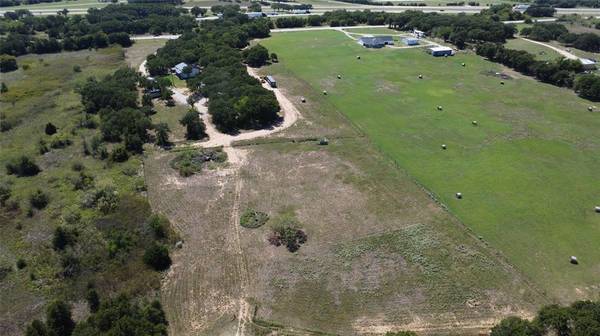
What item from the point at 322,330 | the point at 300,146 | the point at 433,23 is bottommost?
the point at 322,330

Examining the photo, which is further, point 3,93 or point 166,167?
point 3,93

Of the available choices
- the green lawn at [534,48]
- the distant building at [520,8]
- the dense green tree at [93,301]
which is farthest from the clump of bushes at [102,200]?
the distant building at [520,8]

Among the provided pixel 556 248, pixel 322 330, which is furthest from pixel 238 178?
pixel 556 248

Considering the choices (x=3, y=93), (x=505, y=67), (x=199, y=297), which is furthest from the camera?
(x=505, y=67)

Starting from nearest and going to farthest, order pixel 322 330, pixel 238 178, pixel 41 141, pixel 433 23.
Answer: pixel 322 330
pixel 238 178
pixel 41 141
pixel 433 23

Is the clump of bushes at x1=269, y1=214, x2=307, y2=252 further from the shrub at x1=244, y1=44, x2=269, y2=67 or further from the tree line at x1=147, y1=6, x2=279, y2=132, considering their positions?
the shrub at x1=244, y1=44, x2=269, y2=67

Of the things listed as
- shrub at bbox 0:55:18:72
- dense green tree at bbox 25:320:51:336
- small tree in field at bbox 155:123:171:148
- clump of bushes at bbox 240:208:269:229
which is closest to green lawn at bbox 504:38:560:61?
clump of bushes at bbox 240:208:269:229

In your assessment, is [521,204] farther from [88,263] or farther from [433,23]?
[433,23]
